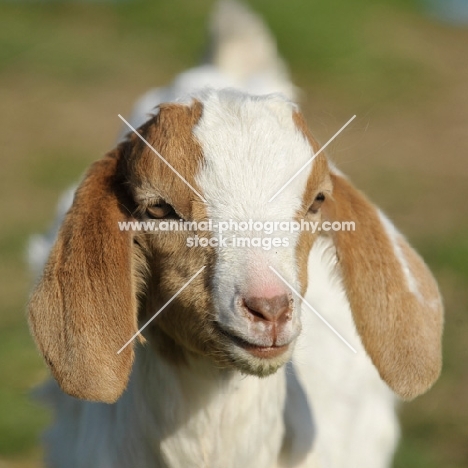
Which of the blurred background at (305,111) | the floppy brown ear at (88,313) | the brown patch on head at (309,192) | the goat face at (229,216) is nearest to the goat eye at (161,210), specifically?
the goat face at (229,216)

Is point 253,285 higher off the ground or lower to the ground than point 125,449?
higher

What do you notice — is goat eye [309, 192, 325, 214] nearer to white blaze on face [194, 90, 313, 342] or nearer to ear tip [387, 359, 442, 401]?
white blaze on face [194, 90, 313, 342]

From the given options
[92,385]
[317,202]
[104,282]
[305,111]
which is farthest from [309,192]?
[305,111]

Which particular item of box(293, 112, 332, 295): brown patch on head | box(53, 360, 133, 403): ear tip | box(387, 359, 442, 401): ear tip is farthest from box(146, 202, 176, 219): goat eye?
box(387, 359, 442, 401): ear tip

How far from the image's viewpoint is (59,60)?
572 inches

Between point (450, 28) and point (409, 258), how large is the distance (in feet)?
45.7

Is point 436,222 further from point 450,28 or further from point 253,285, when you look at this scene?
point 450,28

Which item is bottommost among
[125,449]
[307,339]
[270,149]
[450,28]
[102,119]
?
[125,449]

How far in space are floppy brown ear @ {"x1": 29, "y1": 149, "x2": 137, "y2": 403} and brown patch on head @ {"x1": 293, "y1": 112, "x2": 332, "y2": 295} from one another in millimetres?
471

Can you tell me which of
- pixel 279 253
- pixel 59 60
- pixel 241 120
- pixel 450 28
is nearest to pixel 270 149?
pixel 241 120

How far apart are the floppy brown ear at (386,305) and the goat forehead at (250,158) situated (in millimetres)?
331

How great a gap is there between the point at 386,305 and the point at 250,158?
26.9 inches

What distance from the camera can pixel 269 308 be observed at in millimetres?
2422

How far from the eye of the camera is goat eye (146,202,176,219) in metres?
2.73
